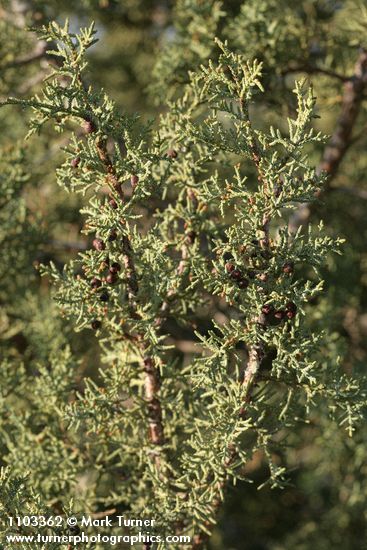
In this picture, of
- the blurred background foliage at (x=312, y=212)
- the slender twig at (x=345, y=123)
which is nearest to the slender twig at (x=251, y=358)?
the blurred background foliage at (x=312, y=212)

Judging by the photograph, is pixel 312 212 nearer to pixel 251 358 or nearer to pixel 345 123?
pixel 345 123

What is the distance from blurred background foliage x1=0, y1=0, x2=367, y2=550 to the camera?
10.8ft

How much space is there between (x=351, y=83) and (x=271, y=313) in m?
2.15

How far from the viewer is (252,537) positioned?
192 inches

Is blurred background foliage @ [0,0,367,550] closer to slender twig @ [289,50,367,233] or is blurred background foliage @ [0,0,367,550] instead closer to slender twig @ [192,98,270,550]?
slender twig @ [289,50,367,233]

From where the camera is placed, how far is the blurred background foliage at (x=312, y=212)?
3.30m

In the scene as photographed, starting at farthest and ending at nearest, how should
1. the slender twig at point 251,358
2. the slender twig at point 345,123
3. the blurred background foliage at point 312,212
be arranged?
the slender twig at point 345,123
the blurred background foliage at point 312,212
the slender twig at point 251,358

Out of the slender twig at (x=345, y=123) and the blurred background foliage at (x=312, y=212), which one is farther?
the slender twig at (x=345, y=123)

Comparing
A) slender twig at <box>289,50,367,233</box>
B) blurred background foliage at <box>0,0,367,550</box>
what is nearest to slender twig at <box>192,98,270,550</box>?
blurred background foliage at <box>0,0,367,550</box>

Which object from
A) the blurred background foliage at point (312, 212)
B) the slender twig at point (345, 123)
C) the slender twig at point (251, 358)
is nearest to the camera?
the slender twig at point (251, 358)

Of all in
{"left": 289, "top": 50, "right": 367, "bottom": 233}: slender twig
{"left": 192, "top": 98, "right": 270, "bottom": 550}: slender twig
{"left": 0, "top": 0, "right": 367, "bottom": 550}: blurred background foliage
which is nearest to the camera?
{"left": 192, "top": 98, "right": 270, "bottom": 550}: slender twig

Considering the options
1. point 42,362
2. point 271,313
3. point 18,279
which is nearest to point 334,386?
point 271,313

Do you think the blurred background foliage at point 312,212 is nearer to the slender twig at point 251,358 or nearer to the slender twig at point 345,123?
the slender twig at point 345,123

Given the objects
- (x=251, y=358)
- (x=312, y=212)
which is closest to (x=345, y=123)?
(x=312, y=212)
